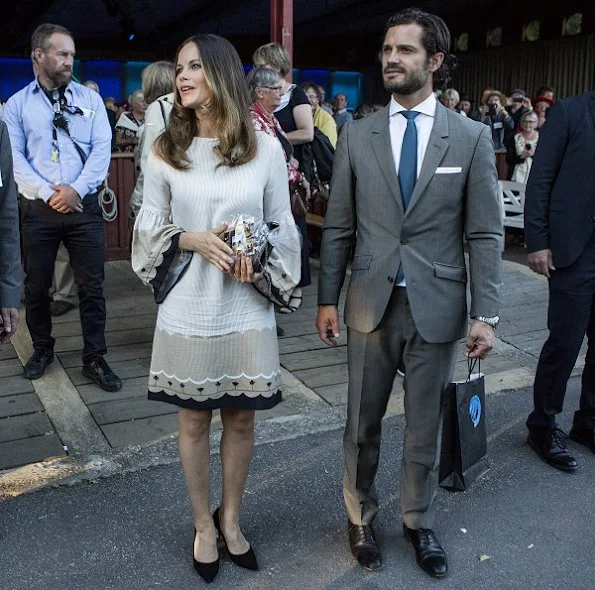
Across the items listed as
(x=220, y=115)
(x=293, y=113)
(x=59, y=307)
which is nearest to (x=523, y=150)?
(x=293, y=113)

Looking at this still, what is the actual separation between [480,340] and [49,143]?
9.31 ft

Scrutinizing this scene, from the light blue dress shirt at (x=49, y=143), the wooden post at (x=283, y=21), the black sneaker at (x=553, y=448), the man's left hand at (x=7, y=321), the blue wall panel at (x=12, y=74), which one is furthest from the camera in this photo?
the blue wall panel at (x=12, y=74)

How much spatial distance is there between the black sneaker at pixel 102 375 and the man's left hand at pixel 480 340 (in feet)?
7.86

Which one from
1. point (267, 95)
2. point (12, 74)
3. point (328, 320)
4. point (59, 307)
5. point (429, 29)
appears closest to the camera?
point (429, 29)

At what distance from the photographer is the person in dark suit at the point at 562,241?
11.5 ft

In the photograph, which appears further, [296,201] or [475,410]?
[296,201]

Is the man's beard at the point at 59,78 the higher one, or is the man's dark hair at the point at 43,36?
the man's dark hair at the point at 43,36

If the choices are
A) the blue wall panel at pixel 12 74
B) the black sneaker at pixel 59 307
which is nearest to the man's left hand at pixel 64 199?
the black sneaker at pixel 59 307

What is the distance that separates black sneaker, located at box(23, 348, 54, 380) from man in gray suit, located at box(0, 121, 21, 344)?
1833 mm

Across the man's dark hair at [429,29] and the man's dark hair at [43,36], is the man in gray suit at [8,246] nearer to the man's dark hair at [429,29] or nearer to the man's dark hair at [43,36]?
the man's dark hair at [429,29]

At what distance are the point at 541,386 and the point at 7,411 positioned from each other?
2784 mm

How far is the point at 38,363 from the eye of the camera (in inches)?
182

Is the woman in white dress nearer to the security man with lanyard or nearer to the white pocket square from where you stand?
the white pocket square

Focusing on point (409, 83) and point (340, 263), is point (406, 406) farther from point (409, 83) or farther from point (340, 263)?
point (409, 83)
